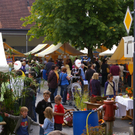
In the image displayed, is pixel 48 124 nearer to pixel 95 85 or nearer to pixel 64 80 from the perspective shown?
pixel 95 85

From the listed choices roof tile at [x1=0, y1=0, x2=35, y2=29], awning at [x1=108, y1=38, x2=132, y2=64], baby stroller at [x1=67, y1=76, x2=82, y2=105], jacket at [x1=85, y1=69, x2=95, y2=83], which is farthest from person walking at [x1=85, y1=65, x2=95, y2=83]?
roof tile at [x1=0, y1=0, x2=35, y2=29]

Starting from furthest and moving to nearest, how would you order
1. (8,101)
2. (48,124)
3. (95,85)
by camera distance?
1. (95,85)
2. (8,101)
3. (48,124)

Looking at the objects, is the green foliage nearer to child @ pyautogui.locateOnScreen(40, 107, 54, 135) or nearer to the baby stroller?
child @ pyautogui.locateOnScreen(40, 107, 54, 135)

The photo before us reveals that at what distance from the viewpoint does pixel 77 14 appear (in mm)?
18266

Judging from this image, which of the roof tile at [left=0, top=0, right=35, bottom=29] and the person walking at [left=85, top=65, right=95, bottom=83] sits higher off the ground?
the roof tile at [left=0, top=0, right=35, bottom=29]

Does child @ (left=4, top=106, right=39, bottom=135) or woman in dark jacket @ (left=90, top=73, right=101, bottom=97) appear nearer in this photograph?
child @ (left=4, top=106, right=39, bottom=135)

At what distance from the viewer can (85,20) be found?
1819 centimetres

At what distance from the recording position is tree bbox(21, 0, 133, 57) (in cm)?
1780

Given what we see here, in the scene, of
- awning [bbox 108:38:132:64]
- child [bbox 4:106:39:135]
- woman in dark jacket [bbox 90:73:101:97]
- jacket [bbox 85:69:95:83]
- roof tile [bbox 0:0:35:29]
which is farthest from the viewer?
roof tile [bbox 0:0:35:29]

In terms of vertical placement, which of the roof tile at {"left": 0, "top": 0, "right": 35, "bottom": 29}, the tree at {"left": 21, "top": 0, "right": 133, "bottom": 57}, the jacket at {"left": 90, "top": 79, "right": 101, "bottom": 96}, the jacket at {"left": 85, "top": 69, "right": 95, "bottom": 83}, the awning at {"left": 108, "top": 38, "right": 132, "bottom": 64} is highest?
the roof tile at {"left": 0, "top": 0, "right": 35, "bottom": 29}

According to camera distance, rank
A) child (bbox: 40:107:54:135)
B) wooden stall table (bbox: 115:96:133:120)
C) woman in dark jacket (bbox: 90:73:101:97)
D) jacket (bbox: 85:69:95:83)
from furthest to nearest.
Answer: jacket (bbox: 85:69:95:83), woman in dark jacket (bbox: 90:73:101:97), wooden stall table (bbox: 115:96:133:120), child (bbox: 40:107:54:135)

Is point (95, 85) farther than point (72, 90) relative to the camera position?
No

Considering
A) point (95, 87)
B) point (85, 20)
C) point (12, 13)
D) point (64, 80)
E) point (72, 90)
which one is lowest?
point (72, 90)

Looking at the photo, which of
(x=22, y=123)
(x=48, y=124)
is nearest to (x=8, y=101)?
(x=22, y=123)
